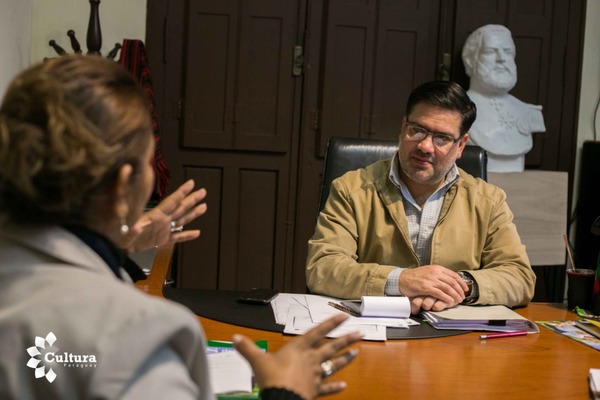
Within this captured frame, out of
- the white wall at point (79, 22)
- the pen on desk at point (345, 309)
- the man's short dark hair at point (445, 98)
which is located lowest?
the pen on desk at point (345, 309)

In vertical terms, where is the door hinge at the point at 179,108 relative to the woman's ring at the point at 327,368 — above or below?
above

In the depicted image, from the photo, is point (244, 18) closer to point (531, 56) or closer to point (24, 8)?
point (24, 8)

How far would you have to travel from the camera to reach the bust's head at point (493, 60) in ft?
12.3

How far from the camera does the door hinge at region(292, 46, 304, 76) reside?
154 inches

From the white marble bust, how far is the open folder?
2.06 metres

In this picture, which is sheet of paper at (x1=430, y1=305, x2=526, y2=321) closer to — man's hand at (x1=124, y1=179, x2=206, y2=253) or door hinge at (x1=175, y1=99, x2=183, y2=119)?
man's hand at (x1=124, y1=179, x2=206, y2=253)

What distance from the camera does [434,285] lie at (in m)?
1.82

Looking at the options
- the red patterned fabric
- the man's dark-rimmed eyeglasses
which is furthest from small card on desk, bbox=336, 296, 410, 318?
the red patterned fabric

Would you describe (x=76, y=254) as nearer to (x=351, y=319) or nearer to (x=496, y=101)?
(x=351, y=319)

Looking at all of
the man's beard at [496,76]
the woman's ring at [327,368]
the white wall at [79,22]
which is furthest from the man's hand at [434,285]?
the white wall at [79,22]

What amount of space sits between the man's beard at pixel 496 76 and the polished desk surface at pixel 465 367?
7.14 feet

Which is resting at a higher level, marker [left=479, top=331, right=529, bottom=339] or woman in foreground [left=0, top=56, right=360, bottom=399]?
woman in foreground [left=0, top=56, right=360, bottom=399]

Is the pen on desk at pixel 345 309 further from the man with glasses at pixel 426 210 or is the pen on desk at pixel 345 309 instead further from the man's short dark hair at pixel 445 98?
the man's short dark hair at pixel 445 98

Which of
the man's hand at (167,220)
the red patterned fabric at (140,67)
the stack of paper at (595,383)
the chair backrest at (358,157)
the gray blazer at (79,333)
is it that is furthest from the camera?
the red patterned fabric at (140,67)
